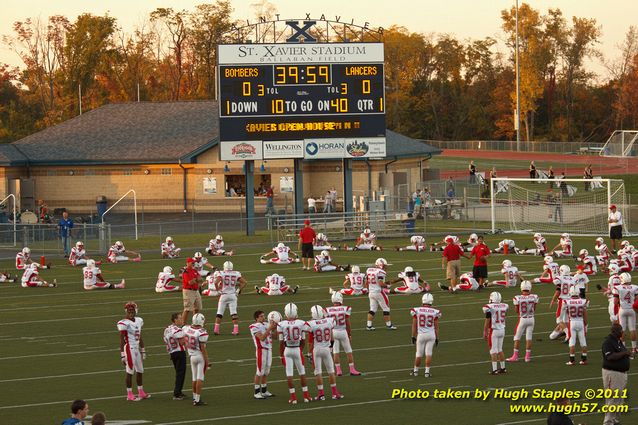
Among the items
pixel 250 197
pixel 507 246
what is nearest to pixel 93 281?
pixel 507 246

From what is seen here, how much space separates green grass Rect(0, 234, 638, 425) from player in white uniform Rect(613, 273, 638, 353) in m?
1.01

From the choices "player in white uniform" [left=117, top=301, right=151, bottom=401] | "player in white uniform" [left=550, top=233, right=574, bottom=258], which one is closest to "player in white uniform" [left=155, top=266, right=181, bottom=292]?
"player in white uniform" [left=550, top=233, right=574, bottom=258]

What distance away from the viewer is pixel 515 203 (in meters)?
56.1

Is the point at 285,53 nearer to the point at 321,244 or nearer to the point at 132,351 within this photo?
the point at 321,244

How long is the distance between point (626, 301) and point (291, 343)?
6.73 m

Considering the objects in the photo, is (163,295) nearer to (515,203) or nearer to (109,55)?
(515,203)

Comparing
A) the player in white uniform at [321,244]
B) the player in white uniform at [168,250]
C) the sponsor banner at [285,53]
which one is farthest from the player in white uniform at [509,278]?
the sponsor banner at [285,53]

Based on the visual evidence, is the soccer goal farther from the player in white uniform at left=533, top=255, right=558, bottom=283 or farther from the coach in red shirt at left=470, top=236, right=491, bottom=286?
the coach in red shirt at left=470, top=236, right=491, bottom=286

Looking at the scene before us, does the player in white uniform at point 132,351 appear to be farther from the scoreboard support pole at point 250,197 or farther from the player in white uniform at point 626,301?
the scoreboard support pole at point 250,197

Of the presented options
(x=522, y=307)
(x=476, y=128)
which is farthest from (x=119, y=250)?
(x=476, y=128)

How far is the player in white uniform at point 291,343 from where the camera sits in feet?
64.7

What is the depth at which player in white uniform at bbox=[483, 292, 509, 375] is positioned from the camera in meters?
21.6

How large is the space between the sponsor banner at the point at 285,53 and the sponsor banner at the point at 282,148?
A: 3108mm

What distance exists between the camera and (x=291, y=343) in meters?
19.8
